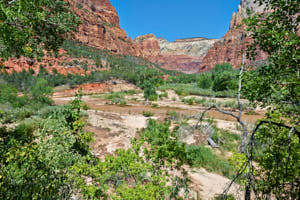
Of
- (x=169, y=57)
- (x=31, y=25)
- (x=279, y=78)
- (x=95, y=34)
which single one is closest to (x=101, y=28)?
(x=95, y=34)

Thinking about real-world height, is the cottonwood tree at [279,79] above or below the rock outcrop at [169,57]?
below

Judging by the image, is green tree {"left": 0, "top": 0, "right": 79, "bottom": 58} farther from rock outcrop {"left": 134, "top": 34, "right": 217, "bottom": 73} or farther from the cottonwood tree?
rock outcrop {"left": 134, "top": 34, "right": 217, "bottom": 73}

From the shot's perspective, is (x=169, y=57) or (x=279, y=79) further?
(x=169, y=57)

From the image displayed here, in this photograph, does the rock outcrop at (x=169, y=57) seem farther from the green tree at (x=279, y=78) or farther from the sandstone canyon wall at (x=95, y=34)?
the green tree at (x=279, y=78)

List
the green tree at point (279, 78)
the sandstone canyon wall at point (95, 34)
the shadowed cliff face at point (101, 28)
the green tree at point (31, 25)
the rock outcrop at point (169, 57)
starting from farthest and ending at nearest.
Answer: the rock outcrop at point (169, 57)
the shadowed cliff face at point (101, 28)
the sandstone canyon wall at point (95, 34)
the green tree at point (31, 25)
the green tree at point (279, 78)

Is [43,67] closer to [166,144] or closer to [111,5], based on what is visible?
[166,144]

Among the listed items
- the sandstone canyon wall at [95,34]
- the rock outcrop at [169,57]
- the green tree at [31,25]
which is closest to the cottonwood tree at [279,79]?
the green tree at [31,25]

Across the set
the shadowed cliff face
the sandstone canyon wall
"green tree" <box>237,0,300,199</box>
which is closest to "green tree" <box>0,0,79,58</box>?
"green tree" <box>237,0,300,199</box>

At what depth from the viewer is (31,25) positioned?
4141 millimetres

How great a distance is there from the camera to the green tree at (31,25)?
11.0ft

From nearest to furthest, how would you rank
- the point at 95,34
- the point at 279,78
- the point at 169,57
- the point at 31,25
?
the point at 279,78
the point at 31,25
the point at 95,34
the point at 169,57

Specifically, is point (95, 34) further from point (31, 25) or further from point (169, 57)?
point (169, 57)

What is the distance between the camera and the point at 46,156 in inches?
131

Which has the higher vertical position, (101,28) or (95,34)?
(101,28)
